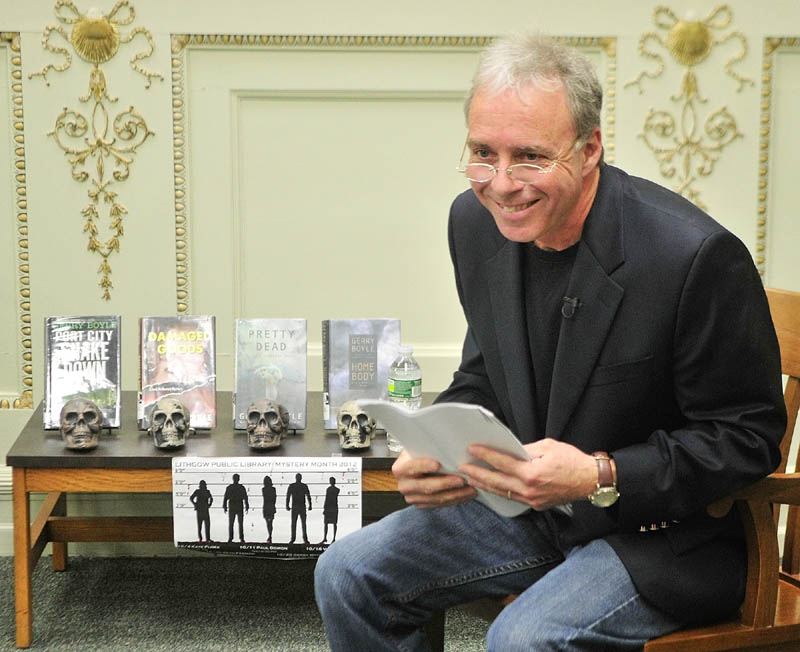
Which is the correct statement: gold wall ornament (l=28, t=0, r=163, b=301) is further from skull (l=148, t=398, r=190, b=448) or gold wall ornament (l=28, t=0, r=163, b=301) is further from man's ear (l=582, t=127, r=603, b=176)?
man's ear (l=582, t=127, r=603, b=176)

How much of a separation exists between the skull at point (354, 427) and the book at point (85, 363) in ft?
1.88

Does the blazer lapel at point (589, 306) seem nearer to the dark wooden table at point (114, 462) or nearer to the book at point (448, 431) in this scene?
the book at point (448, 431)

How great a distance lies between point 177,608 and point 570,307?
1.61 metres

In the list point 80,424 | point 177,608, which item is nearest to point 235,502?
point 80,424

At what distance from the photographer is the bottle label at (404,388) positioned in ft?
8.50

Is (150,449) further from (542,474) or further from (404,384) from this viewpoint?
(542,474)

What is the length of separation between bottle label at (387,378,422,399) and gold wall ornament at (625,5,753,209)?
104 centimetres

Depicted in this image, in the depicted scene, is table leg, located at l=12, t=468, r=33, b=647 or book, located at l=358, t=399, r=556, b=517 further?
table leg, located at l=12, t=468, r=33, b=647

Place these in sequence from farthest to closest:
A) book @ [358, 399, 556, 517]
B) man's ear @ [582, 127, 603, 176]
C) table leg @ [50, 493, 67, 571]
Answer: table leg @ [50, 493, 67, 571] → man's ear @ [582, 127, 603, 176] → book @ [358, 399, 556, 517]

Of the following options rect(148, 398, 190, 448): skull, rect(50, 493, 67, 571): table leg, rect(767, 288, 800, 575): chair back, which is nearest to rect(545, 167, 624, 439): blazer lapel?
rect(767, 288, 800, 575): chair back

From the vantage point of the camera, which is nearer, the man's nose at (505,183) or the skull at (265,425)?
the man's nose at (505,183)

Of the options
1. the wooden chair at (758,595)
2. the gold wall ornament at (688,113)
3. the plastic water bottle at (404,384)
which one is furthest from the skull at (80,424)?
the gold wall ornament at (688,113)

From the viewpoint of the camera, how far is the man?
1650 mm

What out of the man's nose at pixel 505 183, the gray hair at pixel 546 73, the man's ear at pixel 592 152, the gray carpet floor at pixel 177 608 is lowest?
the gray carpet floor at pixel 177 608
